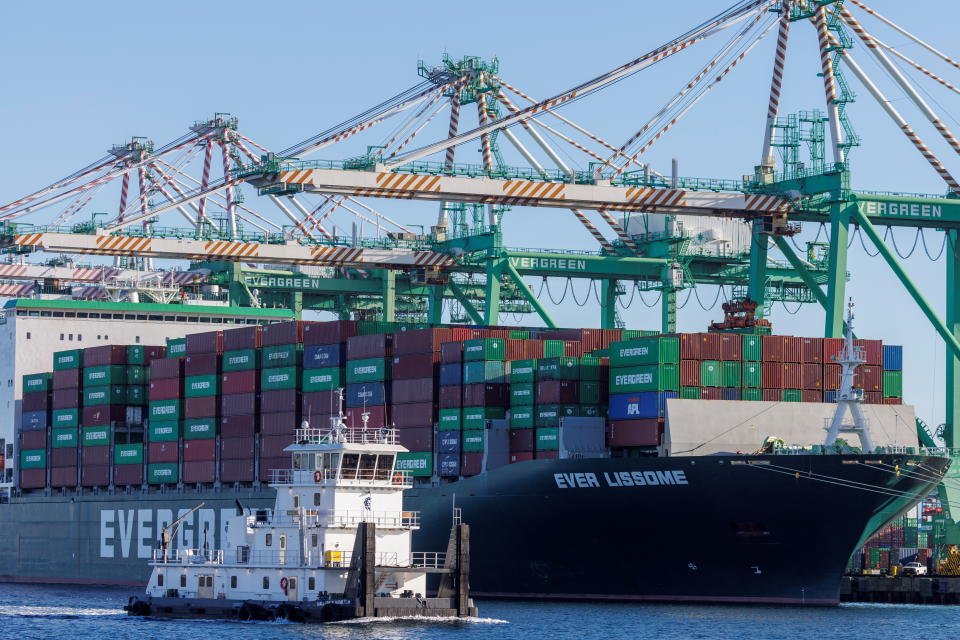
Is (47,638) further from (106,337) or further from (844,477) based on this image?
(106,337)

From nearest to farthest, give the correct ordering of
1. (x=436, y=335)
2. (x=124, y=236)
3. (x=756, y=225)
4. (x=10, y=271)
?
(x=436, y=335), (x=756, y=225), (x=124, y=236), (x=10, y=271)

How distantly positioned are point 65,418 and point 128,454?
4.61 m

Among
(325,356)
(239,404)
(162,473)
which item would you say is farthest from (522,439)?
(162,473)

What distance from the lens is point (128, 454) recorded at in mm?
66438

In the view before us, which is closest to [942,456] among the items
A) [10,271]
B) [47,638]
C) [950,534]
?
[950,534]

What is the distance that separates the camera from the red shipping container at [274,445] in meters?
58.2

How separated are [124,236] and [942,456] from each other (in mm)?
34705

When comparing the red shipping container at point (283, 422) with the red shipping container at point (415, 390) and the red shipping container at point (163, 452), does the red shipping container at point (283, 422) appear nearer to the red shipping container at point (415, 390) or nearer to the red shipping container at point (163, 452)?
the red shipping container at point (415, 390)

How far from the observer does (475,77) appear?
72.3m

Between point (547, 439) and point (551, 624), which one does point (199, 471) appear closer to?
point (547, 439)

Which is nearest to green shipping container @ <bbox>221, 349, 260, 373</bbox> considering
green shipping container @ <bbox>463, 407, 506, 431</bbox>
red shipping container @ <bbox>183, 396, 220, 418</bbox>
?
red shipping container @ <bbox>183, 396, 220, 418</bbox>

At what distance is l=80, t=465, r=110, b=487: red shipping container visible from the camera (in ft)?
221

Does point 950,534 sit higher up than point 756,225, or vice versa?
point 756,225

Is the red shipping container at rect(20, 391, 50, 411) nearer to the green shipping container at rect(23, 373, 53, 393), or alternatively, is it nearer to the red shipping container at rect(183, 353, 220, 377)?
the green shipping container at rect(23, 373, 53, 393)
